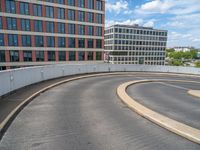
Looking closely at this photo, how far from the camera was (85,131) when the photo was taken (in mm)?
5973

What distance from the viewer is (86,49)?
42.9 m

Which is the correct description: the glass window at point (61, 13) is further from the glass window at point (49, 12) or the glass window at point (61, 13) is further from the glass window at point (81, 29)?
the glass window at point (81, 29)

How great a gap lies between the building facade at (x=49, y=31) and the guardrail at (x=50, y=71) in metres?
16.4

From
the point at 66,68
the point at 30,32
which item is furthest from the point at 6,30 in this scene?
the point at 66,68

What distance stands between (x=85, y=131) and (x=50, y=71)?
12.7 meters

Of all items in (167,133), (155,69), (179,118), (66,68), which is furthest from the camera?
(155,69)

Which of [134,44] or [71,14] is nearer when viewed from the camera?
[71,14]

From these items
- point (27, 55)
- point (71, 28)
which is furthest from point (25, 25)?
point (71, 28)

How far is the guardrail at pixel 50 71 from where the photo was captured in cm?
1002

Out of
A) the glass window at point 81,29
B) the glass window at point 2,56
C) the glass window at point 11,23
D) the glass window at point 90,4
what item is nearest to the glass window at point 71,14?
the glass window at point 81,29

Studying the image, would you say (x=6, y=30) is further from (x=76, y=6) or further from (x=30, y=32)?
(x=76, y=6)

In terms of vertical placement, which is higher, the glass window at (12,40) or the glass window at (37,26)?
the glass window at (37,26)

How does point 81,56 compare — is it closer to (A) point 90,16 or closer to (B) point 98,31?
(B) point 98,31

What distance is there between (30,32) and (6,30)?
15.6ft
